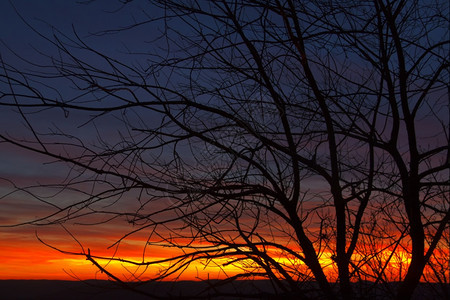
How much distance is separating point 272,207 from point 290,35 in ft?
5.04

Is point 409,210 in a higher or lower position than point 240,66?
lower

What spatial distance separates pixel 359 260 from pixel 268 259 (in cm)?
97

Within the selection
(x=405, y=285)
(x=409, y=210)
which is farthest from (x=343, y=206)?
(x=405, y=285)

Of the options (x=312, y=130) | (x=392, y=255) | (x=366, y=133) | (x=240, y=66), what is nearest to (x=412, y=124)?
(x=366, y=133)

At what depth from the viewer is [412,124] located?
4.69 metres

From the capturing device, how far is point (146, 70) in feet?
15.1

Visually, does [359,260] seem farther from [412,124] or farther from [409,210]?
[412,124]

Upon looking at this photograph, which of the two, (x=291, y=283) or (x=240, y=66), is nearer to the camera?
(x=291, y=283)

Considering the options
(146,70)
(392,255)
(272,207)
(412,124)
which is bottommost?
(392,255)

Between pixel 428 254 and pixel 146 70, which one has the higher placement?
pixel 146 70

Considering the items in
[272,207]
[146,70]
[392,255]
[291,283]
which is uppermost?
[146,70]

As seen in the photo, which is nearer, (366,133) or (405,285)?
(405,285)

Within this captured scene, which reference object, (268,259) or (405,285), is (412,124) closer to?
(405,285)

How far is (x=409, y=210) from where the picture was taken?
4590mm
